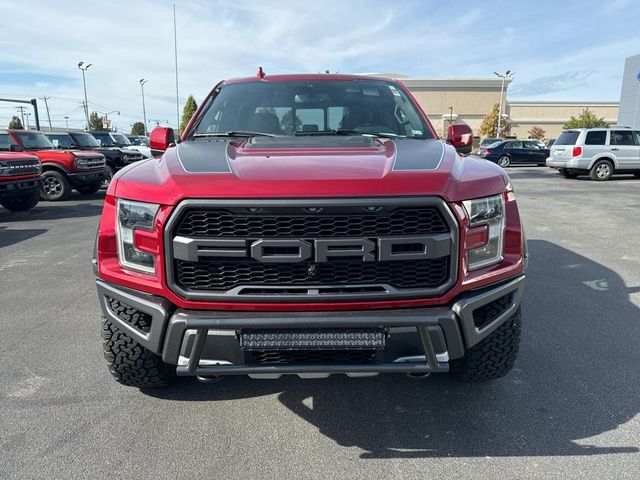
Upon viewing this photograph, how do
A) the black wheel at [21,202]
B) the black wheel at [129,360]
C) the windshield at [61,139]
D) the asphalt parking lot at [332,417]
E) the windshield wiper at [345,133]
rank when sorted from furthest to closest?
the windshield at [61,139] < the black wheel at [21,202] < the windshield wiper at [345,133] < the black wheel at [129,360] < the asphalt parking lot at [332,417]

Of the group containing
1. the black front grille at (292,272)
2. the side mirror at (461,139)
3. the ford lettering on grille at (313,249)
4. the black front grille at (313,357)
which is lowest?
the black front grille at (313,357)

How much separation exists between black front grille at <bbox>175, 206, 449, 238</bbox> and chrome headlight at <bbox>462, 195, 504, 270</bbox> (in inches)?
7.1

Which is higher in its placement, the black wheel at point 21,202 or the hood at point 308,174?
the hood at point 308,174

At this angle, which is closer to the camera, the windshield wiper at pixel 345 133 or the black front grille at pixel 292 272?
the black front grille at pixel 292 272

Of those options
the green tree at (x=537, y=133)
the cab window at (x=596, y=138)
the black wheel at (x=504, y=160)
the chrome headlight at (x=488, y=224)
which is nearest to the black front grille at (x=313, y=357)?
the chrome headlight at (x=488, y=224)

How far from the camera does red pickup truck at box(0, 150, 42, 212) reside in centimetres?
939

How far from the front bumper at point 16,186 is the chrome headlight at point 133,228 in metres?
8.79

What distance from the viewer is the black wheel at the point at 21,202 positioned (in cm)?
1051

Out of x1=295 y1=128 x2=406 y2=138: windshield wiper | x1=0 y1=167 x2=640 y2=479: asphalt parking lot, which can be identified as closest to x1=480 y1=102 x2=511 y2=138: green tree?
x1=0 y1=167 x2=640 y2=479: asphalt parking lot

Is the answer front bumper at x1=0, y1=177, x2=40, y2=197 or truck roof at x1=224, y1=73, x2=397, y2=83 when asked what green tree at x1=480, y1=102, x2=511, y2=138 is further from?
truck roof at x1=224, y1=73, x2=397, y2=83

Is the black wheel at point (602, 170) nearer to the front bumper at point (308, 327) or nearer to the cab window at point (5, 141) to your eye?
the front bumper at point (308, 327)

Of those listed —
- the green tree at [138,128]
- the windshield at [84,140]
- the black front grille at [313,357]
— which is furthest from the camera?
the green tree at [138,128]

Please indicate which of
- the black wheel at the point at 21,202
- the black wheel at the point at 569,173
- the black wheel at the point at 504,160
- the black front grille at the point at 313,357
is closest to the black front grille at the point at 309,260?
the black front grille at the point at 313,357

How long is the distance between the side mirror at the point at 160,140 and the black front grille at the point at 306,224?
60.9 inches
